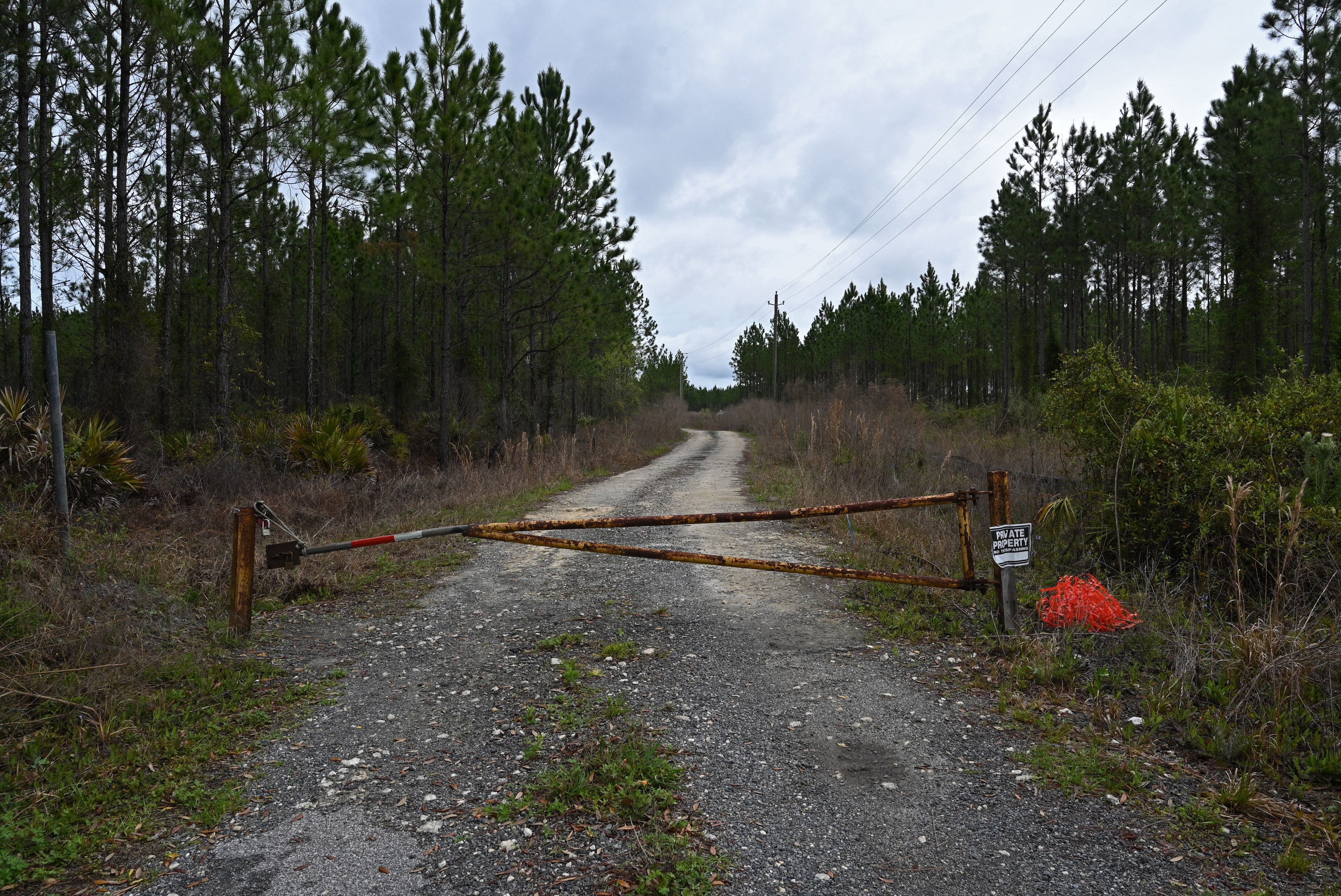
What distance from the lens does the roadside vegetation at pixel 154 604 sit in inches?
108

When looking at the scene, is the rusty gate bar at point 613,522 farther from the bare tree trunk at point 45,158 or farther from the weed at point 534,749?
the bare tree trunk at point 45,158

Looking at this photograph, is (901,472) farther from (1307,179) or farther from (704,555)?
(1307,179)

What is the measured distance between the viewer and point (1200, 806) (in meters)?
A: 2.69

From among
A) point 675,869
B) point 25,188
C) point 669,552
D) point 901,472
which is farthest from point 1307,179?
point 25,188

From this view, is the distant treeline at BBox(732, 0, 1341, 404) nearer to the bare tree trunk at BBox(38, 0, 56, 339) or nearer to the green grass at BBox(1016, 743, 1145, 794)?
the green grass at BBox(1016, 743, 1145, 794)

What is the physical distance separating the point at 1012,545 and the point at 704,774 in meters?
2.62

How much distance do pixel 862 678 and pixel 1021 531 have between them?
4.65 ft

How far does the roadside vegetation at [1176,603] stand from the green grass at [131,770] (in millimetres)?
3595

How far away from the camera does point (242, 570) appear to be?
4.63 m

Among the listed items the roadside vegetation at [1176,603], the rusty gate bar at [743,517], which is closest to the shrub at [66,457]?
the rusty gate bar at [743,517]

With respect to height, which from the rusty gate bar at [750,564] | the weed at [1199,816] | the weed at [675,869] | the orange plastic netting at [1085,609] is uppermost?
the rusty gate bar at [750,564]

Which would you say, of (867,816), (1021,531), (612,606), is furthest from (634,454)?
(867,816)

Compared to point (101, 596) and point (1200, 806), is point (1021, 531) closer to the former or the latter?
point (1200, 806)

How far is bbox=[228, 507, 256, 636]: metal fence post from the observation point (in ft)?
14.9
